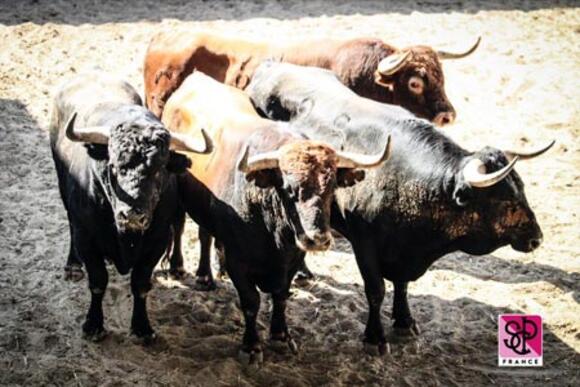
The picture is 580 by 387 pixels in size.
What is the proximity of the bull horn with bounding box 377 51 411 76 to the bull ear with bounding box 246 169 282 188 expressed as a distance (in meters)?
2.73

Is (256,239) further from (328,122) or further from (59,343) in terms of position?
(59,343)

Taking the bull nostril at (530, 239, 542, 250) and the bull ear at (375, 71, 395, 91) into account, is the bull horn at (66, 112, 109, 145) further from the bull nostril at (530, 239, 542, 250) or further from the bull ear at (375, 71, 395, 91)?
the bull ear at (375, 71, 395, 91)

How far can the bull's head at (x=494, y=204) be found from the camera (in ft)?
17.5

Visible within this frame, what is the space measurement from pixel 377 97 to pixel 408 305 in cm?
229

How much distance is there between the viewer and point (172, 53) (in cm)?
803

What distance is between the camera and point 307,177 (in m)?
4.88

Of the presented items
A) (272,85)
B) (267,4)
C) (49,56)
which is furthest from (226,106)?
(267,4)

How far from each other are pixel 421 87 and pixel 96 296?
3.62m

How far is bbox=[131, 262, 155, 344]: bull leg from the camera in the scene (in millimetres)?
5648

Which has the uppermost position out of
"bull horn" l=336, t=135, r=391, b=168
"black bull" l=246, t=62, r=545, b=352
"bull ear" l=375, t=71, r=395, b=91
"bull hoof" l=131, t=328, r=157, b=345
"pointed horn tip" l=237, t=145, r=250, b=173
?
"bull ear" l=375, t=71, r=395, b=91

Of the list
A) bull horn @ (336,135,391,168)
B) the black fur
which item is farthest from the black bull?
the black fur

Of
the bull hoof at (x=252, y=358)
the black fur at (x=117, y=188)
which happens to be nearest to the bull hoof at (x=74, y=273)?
the black fur at (x=117, y=188)

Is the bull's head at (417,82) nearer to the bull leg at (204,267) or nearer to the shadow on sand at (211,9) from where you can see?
the bull leg at (204,267)

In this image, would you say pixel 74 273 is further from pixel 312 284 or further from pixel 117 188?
pixel 312 284
